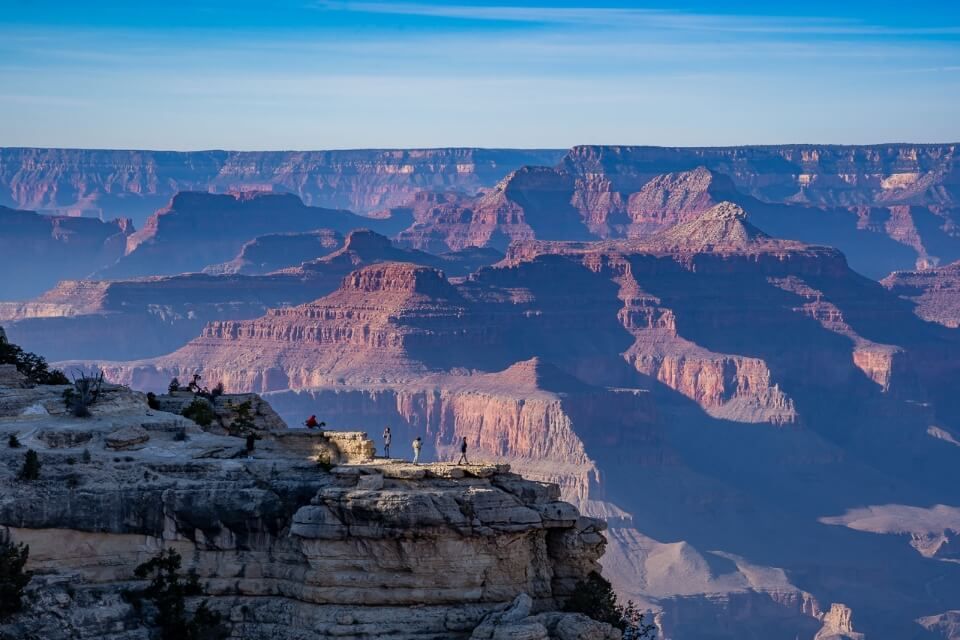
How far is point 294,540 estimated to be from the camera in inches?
1736

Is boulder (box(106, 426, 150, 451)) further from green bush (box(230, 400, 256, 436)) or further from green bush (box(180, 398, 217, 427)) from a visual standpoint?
green bush (box(230, 400, 256, 436))

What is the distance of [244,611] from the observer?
145ft

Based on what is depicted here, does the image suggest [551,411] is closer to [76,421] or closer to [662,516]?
[662,516]

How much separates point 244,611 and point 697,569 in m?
107

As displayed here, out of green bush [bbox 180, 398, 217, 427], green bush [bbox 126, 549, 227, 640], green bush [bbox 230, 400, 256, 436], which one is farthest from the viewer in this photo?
green bush [bbox 230, 400, 256, 436]

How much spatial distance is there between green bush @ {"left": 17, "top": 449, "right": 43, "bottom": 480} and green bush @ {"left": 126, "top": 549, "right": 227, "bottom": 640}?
285 centimetres

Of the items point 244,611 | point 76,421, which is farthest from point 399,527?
point 76,421

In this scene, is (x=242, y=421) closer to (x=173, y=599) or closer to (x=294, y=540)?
(x=294, y=540)

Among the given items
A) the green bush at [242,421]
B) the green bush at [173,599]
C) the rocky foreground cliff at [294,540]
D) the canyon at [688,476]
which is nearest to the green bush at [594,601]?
the rocky foreground cliff at [294,540]

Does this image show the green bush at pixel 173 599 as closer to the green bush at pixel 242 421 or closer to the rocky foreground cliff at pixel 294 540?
the rocky foreground cliff at pixel 294 540

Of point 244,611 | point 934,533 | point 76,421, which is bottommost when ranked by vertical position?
point 934,533

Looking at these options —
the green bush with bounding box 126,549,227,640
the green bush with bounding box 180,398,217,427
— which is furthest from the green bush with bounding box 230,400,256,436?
the green bush with bounding box 126,549,227,640

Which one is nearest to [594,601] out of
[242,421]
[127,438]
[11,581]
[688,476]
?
[127,438]

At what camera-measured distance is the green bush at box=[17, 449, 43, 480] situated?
44531mm
